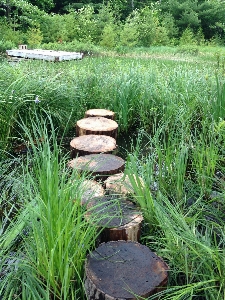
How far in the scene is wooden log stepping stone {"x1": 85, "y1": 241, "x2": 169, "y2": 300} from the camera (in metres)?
1.39

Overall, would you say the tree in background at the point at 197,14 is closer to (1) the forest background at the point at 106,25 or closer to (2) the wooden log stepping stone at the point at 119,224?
(1) the forest background at the point at 106,25

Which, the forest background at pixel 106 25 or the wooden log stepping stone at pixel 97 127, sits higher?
the forest background at pixel 106 25

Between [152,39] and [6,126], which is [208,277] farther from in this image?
[152,39]

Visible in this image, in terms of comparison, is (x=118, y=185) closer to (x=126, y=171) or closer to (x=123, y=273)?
(x=126, y=171)

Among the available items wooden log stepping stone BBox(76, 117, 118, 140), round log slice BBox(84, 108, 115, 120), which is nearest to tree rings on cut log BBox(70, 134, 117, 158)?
wooden log stepping stone BBox(76, 117, 118, 140)

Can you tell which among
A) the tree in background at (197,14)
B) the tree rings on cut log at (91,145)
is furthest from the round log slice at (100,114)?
the tree in background at (197,14)

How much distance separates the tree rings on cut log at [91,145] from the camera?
2.87m

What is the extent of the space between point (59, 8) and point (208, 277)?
27.9 meters

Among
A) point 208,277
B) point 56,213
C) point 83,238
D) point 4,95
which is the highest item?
point 4,95

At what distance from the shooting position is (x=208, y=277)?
1551mm

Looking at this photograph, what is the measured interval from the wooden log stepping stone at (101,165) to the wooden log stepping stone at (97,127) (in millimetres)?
650

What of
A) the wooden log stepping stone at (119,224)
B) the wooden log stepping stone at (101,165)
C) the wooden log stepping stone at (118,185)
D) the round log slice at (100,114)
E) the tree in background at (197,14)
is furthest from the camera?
the tree in background at (197,14)

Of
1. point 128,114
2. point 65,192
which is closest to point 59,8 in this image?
point 128,114

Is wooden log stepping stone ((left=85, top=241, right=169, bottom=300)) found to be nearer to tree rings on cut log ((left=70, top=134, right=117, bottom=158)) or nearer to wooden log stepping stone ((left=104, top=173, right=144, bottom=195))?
wooden log stepping stone ((left=104, top=173, right=144, bottom=195))
